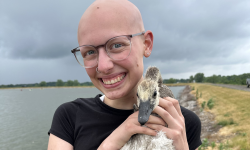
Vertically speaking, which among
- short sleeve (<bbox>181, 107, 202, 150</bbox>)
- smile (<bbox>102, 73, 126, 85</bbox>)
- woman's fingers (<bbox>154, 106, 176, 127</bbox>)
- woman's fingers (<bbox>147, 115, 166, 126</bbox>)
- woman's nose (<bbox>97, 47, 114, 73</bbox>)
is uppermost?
woman's nose (<bbox>97, 47, 114, 73</bbox>)

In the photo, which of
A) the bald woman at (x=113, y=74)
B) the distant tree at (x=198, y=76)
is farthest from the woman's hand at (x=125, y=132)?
the distant tree at (x=198, y=76)

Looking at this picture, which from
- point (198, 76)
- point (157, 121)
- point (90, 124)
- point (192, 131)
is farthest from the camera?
point (198, 76)

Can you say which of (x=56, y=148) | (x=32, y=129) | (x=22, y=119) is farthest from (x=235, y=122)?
(x=22, y=119)

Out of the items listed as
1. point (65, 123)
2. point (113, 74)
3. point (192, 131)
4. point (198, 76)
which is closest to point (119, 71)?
point (113, 74)

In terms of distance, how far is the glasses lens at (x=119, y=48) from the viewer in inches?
70.7

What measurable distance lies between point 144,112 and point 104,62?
0.79 metres

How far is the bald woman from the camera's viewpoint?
1794 mm

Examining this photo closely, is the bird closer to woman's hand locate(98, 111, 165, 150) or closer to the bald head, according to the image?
woman's hand locate(98, 111, 165, 150)

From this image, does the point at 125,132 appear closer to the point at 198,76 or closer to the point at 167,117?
the point at 167,117

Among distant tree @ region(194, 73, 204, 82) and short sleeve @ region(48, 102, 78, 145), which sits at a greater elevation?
distant tree @ region(194, 73, 204, 82)

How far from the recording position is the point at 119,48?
5.96 feet

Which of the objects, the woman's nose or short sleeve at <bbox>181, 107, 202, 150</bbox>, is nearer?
the woman's nose

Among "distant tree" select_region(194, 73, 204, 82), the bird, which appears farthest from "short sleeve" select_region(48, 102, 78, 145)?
"distant tree" select_region(194, 73, 204, 82)

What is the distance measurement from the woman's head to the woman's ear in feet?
0.66
